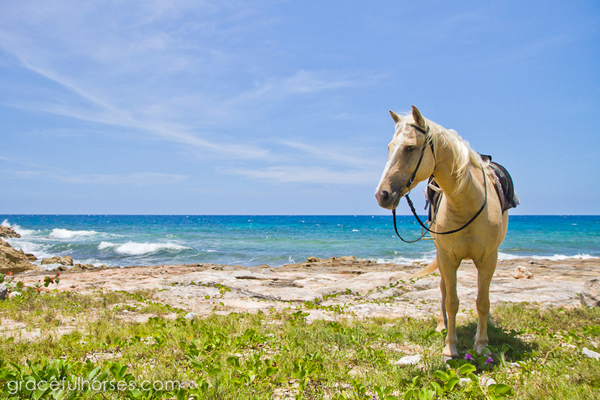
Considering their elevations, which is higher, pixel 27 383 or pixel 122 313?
pixel 27 383

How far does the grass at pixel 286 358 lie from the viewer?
9.38ft

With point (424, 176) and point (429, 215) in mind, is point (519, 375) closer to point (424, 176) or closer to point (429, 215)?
point (424, 176)

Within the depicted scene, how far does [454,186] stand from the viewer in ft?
11.9

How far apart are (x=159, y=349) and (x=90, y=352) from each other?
0.79m

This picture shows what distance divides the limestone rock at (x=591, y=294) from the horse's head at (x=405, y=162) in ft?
18.2

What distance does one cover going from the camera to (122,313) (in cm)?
635

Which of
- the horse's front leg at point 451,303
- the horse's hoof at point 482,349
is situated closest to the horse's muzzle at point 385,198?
the horse's front leg at point 451,303

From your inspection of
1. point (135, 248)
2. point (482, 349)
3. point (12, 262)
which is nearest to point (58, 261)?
point (12, 262)

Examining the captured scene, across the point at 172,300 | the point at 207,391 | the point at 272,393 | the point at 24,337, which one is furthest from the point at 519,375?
the point at 172,300

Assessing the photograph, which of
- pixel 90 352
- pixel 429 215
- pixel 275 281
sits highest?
pixel 429 215

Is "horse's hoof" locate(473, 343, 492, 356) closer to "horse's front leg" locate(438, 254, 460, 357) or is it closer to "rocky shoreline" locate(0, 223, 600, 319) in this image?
"horse's front leg" locate(438, 254, 460, 357)

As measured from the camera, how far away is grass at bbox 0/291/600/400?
2.86m

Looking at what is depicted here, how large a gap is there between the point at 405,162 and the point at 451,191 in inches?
34.1

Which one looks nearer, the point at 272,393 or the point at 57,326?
the point at 272,393
